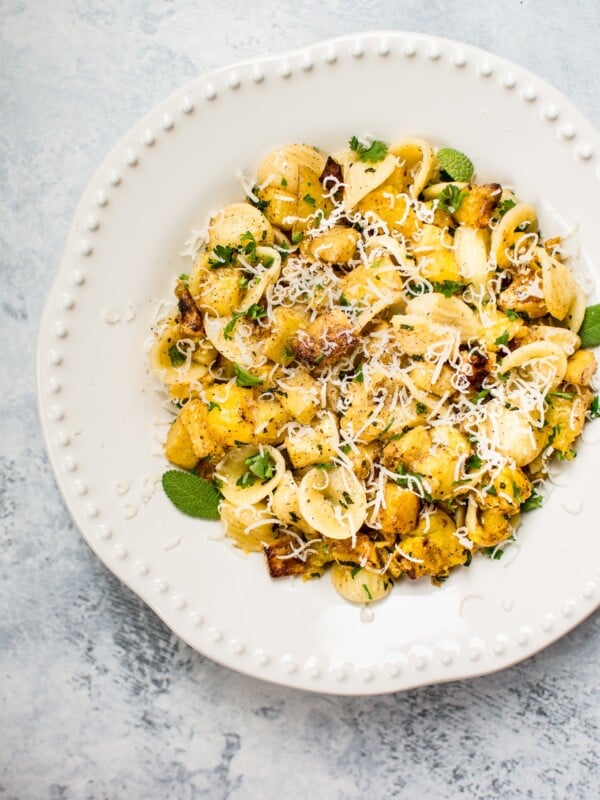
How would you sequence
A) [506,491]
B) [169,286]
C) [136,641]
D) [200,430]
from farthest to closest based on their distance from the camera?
[136,641] → [169,286] → [200,430] → [506,491]

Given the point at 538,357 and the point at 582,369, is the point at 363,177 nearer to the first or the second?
the point at 538,357

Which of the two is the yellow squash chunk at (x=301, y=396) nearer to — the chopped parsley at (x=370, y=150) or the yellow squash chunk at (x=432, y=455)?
the yellow squash chunk at (x=432, y=455)

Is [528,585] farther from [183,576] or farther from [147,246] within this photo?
[147,246]

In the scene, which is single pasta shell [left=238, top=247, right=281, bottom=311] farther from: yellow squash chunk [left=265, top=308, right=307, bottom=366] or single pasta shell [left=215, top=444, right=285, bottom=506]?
single pasta shell [left=215, top=444, right=285, bottom=506]

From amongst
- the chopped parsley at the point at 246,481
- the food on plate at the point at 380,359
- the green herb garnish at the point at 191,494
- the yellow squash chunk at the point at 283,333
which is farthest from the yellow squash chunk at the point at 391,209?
the green herb garnish at the point at 191,494

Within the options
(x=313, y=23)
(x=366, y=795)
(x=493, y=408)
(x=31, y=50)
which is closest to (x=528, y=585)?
(x=493, y=408)

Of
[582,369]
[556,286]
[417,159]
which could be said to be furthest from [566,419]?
[417,159]

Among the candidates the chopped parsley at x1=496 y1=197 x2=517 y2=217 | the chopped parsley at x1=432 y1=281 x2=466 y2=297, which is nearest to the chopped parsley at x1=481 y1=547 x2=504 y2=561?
the chopped parsley at x1=432 y1=281 x2=466 y2=297
